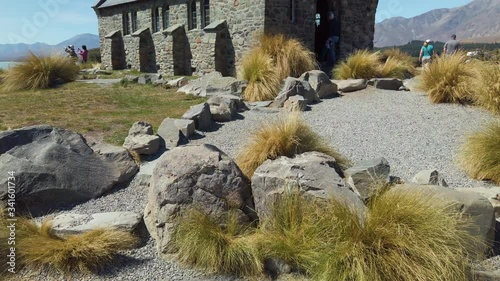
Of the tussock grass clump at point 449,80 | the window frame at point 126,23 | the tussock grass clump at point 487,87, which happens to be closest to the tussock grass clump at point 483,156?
the tussock grass clump at point 487,87

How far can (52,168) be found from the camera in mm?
4688

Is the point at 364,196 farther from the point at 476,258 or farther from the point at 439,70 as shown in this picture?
the point at 439,70

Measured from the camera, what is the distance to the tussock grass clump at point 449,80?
8.69 meters

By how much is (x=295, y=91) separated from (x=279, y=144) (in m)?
4.49

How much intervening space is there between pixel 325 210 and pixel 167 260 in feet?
5.20

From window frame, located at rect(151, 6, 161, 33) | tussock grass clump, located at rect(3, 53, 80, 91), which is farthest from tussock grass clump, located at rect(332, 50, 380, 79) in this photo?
window frame, located at rect(151, 6, 161, 33)

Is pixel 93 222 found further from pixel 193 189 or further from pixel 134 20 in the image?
pixel 134 20

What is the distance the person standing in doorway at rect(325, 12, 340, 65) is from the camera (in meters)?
15.1

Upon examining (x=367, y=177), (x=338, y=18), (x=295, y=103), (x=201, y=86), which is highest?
(x=338, y=18)

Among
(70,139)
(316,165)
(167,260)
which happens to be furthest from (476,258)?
(70,139)

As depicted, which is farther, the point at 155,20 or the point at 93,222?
the point at 155,20

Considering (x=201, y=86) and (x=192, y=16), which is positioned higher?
A: (x=192, y=16)

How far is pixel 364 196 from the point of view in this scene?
153 inches

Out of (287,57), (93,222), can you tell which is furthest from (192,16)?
(93,222)
